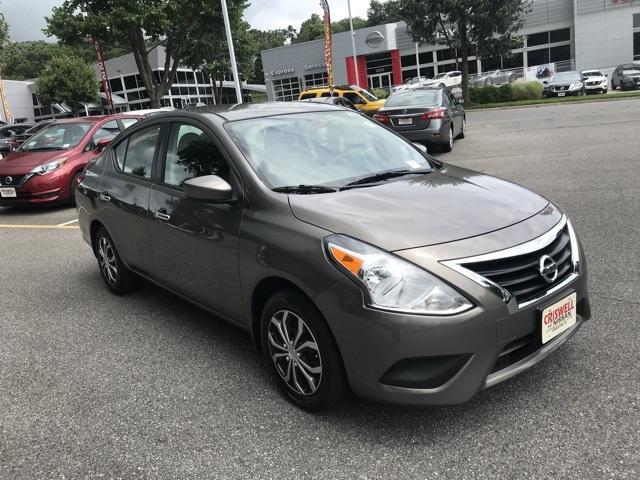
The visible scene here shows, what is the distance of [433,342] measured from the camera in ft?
7.70

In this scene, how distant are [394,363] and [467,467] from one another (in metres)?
0.54

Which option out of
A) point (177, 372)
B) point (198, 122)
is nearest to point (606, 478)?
point (177, 372)

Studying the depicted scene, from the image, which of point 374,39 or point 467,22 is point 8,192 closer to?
point 467,22

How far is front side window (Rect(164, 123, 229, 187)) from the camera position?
3.44 metres

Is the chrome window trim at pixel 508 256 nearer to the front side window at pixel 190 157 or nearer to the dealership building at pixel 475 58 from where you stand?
the front side window at pixel 190 157

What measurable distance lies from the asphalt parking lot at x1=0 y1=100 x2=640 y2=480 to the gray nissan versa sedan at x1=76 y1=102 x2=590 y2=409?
10.6 inches

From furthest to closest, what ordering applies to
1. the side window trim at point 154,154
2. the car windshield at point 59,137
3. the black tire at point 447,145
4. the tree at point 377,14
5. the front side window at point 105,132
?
the tree at point 377,14 < the black tire at point 447,145 < the front side window at point 105,132 < the car windshield at point 59,137 < the side window trim at point 154,154

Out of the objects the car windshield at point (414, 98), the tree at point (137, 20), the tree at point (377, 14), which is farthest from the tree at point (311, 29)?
the car windshield at point (414, 98)

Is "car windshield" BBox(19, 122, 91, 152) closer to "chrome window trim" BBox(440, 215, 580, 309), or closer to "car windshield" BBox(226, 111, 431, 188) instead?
"car windshield" BBox(226, 111, 431, 188)

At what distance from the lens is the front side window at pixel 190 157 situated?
135 inches

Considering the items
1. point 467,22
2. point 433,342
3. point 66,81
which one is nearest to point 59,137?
point 433,342

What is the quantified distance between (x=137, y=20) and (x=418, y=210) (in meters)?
27.2

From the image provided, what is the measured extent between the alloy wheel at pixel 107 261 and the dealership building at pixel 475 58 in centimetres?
4330

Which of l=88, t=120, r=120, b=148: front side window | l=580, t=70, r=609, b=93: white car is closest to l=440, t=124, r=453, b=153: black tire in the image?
l=88, t=120, r=120, b=148: front side window
